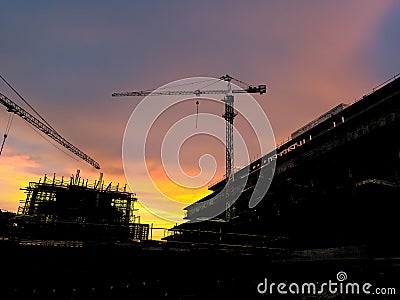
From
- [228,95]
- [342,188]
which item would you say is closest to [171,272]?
[342,188]

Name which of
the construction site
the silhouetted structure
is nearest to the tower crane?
the construction site

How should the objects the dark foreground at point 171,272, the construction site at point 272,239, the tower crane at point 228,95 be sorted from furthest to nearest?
the tower crane at point 228,95
the construction site at point 272,239
the dark foreground at point 171,272

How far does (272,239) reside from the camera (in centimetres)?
2998

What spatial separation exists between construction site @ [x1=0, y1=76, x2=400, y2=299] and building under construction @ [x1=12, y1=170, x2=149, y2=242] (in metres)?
0.19

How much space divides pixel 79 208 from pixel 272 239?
32093mm

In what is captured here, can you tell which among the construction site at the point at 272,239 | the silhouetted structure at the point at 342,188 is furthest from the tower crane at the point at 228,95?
the silhouetted structure at the point at 342,188

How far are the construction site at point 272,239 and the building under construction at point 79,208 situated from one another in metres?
0.19

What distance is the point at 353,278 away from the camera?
1875 cm

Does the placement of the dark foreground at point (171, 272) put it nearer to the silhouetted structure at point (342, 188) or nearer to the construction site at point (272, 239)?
the construction site at point (272, 239)

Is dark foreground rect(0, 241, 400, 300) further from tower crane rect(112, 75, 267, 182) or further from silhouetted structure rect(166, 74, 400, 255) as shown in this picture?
tower crane rect(112, 75, 267, 182)

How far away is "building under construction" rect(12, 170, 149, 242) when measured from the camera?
43.5m

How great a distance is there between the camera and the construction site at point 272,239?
16.4 metres

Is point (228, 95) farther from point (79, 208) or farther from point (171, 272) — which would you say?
point (171, 272)

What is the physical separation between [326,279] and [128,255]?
12779 millimetres
